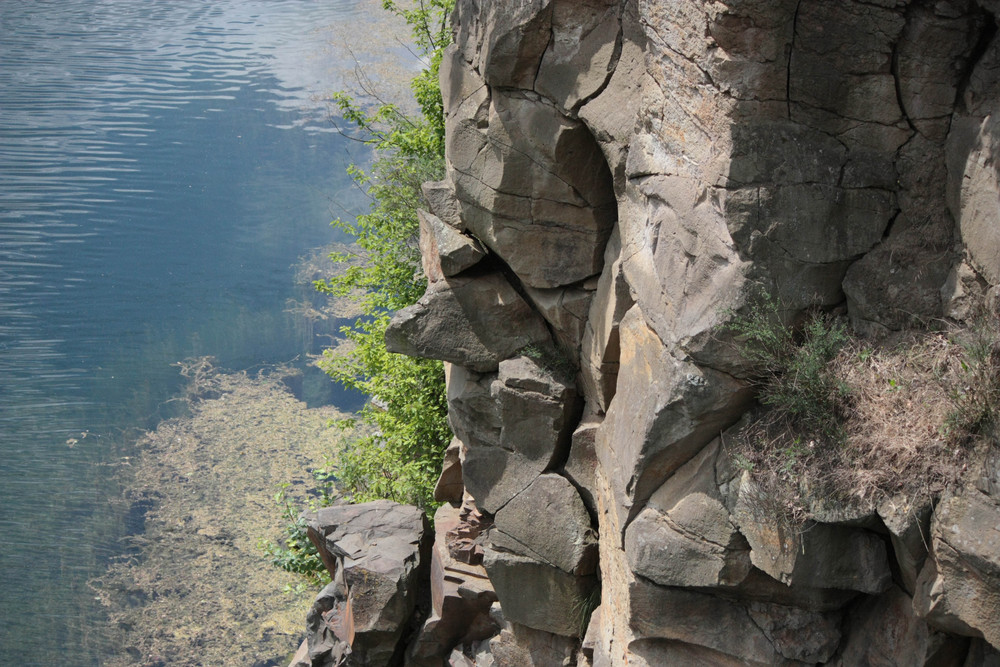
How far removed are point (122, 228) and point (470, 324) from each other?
27.9 metres

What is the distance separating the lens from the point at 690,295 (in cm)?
840

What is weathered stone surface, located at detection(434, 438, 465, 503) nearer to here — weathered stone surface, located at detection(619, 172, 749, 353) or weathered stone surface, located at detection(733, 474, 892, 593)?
weathered stone surface, located at detection(619, 172, 749, 353)

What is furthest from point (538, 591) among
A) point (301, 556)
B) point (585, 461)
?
point (301, 556)

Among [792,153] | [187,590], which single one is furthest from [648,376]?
[187,590]

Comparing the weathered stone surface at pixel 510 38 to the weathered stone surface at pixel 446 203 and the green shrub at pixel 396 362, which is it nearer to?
the weathered stone surface at pixel 446 203

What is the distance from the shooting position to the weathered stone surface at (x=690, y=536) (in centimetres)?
859

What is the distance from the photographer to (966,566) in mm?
6797

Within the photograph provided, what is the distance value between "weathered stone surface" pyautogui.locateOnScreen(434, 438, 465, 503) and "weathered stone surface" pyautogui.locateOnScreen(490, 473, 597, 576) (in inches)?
89.6

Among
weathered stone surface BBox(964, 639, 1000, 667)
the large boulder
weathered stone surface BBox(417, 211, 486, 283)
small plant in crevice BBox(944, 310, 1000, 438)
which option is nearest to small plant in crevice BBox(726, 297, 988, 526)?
small plant in crevice BBox(944, 310, 1000, 438)

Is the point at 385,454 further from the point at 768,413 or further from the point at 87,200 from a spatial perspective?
the point at 87,200

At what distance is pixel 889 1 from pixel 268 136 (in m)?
36.4

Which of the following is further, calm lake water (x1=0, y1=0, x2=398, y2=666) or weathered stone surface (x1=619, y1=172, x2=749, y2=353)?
calm lake water (x1=0, y1=0, x2=398, y2=666)

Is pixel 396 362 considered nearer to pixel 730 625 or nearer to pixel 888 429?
pixel 730 625

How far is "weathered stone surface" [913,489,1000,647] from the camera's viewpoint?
6.62 meters
